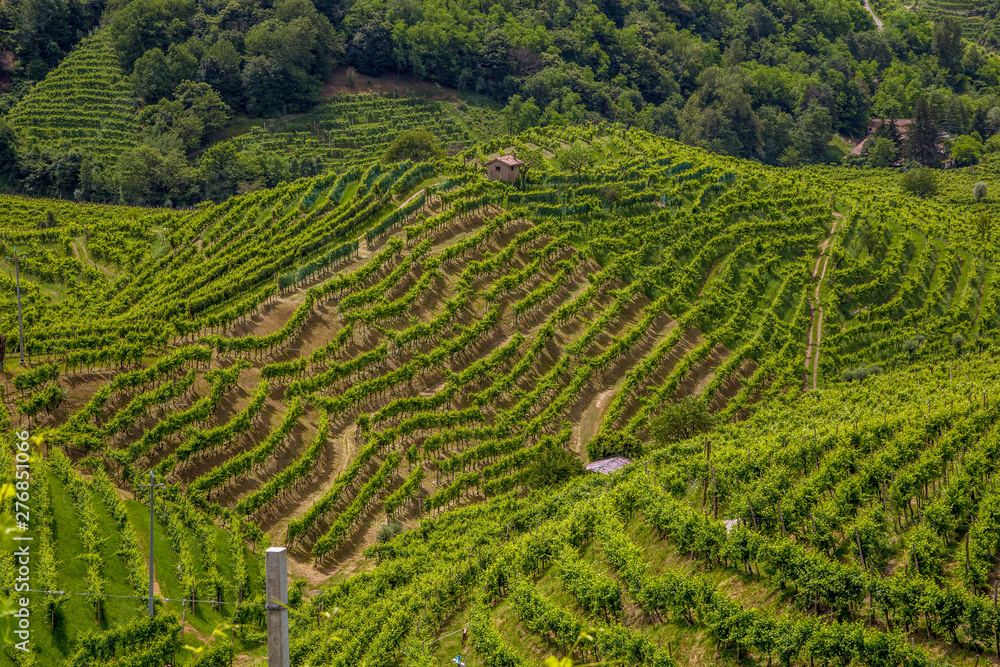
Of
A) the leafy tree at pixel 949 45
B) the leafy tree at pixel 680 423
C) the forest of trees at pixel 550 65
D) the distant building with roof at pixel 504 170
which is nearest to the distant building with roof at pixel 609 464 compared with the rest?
the leafy tree at pixel 680 423

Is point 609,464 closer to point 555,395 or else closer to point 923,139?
point 555,395

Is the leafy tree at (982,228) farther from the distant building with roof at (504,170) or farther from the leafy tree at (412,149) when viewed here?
the leafy tree at (412,149)

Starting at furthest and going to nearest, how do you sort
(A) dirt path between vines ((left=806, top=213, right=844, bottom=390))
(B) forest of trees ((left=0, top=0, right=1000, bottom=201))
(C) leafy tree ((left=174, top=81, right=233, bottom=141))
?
1. (B) forest of trees ((left=0, top=0, right=1000, bottom=201))
2. (C) leafy tree ((left=174, top=81, right=233, bottom=141))
3. (A) dirt path between vines ((left=806, top=213, right=844, bottom=390))

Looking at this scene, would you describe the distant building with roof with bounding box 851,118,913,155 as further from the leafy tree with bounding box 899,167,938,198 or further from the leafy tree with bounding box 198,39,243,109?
the leafy tree with bounding box 198,39,243,109

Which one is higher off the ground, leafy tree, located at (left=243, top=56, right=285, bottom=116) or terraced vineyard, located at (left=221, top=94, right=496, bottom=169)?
leafy tree, located at (left=243, top=56, right=285, bottom=116)

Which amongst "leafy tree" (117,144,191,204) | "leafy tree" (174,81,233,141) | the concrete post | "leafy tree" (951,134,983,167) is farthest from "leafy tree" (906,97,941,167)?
the concrete post

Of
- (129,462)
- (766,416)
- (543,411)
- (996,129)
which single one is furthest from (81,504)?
(996,129)

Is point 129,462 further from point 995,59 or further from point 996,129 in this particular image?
point 995,59

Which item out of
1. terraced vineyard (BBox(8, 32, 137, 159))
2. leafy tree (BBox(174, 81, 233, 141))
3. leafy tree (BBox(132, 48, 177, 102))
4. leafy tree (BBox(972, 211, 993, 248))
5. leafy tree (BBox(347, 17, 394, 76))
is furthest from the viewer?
leafy tree (BBox(347, 17, 394, 76))

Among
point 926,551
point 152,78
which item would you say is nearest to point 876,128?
point 152,78
